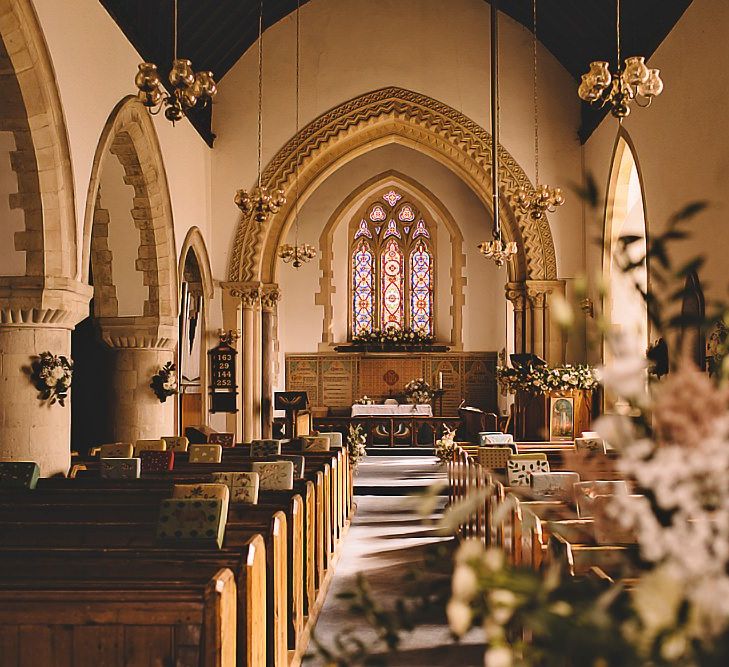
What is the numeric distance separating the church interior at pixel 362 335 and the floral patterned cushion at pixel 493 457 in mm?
48

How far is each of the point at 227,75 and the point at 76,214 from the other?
19.9 ft

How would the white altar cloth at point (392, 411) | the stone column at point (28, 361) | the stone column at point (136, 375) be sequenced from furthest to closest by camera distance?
the white altar cloth at point (392, 411) → the stone column at point (136, 375) → the stone column at point (28, 361)

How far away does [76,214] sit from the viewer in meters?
7.43

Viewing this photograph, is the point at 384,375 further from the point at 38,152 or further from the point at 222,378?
the point at 38,152

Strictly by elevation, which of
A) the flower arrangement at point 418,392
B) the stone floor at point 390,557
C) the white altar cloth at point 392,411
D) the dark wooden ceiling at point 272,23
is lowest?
the stone floor at point 390,557

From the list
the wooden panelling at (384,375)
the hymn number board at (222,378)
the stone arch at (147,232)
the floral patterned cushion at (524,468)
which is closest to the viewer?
the floral patterned cushion at (524,468)

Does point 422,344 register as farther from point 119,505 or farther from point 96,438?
point 119,505

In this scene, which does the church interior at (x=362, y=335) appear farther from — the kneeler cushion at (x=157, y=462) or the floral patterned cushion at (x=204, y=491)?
the kneeler cushion at (x=157, y=462)

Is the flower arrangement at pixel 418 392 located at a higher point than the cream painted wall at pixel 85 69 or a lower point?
lower

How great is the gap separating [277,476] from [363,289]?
12.1 meters

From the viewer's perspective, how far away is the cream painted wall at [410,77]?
41.0ft

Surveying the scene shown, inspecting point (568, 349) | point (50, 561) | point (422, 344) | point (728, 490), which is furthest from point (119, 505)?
point (422, 344)

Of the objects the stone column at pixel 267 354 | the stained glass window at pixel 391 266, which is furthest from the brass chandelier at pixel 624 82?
the stained glass window at pixel 391 266

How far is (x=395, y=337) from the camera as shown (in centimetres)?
1675
